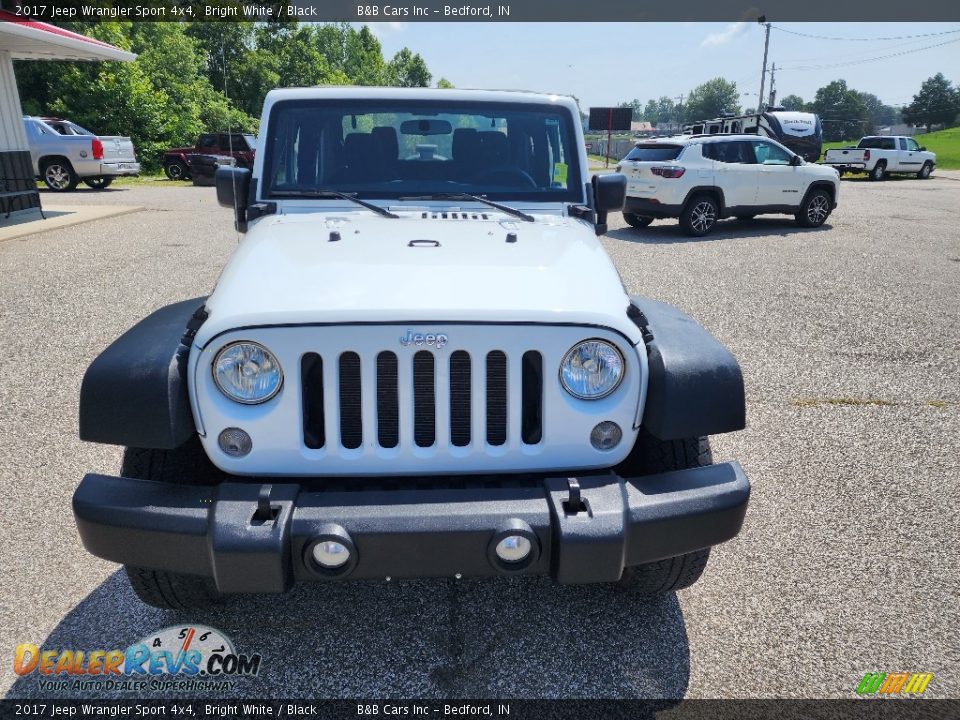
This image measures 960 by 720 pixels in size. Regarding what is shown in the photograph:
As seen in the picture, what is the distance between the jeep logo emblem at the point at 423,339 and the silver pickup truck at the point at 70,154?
19.6m

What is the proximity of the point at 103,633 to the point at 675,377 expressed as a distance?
2225 millimetres

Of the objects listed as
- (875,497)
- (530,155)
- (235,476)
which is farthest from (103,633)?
(875,497)

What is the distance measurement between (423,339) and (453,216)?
1.37 meters

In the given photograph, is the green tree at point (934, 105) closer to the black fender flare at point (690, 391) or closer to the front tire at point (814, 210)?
the front tire at point (814, 210)

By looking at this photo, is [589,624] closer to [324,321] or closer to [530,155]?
[324,321]

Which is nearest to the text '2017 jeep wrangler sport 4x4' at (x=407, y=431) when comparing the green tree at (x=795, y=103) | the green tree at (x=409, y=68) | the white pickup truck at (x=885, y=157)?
the white pickup truck at (x=885, y=157)

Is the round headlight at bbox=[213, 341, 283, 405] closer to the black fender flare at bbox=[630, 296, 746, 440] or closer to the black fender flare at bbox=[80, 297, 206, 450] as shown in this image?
the black fender flare at bbox=[80, 297, 206, 450]

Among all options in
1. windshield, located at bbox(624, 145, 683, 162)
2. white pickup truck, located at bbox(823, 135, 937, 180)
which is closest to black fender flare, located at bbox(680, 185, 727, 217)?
windshield, located at bbox(624, 145, 683, 162)

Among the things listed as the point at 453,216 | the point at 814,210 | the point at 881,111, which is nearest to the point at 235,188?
the point at 453,216

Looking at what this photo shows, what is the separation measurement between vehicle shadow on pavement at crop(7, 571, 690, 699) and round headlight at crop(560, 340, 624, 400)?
1.00 meters

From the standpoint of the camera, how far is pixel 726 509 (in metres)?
2.35

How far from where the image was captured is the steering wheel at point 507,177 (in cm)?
380

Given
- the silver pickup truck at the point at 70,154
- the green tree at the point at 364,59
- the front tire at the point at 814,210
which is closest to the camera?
the front tire at the point at 814,210

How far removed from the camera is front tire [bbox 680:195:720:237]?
13141 mm
